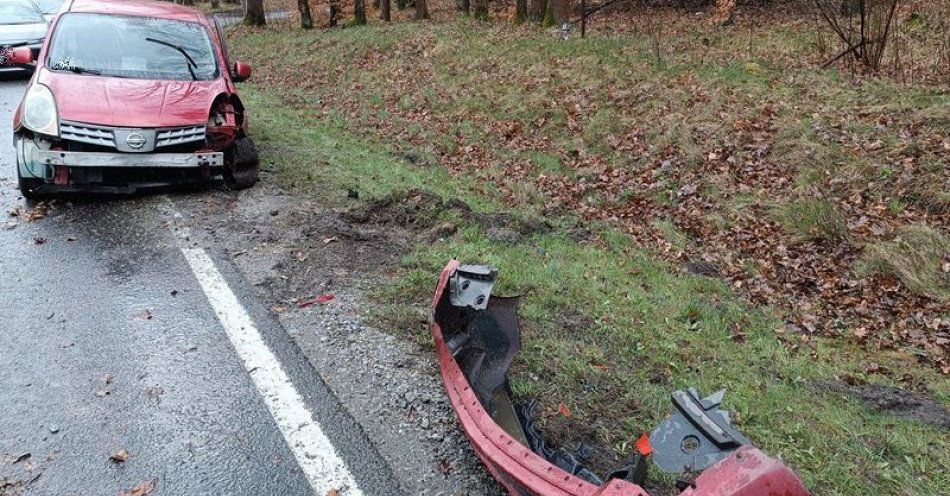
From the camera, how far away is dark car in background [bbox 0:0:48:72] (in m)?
14.0

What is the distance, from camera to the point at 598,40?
1315 centimetres

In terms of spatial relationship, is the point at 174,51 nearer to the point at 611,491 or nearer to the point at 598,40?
the point at 611,491

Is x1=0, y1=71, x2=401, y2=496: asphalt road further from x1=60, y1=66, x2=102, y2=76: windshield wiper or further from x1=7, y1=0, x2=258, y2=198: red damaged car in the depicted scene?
x1=60, y1=66, x2=102, y2=76: windshield wiper

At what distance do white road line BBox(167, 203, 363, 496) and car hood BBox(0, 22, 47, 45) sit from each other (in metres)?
12.7

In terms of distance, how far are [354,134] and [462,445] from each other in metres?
8.09

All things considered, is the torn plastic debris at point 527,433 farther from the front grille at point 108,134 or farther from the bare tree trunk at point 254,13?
the bare tree trunk at point 254,13

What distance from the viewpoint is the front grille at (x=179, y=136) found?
6.45 m

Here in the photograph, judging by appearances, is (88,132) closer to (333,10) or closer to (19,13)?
(19,13)

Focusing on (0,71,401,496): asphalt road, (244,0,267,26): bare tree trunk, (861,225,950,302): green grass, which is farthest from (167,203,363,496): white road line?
(244,0,267,26): bare tree trunk

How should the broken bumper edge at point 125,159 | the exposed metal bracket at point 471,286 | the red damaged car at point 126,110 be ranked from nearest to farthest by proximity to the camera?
1. the exposed metal bracket at point 471,286
2. the broken bumper edge at point 125,159
3. the red damaged car at point 126,110

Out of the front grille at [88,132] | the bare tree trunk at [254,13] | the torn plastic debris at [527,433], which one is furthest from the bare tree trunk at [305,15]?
the torn plastic debris at [527,433]

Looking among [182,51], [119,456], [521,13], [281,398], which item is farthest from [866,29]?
[119,456]

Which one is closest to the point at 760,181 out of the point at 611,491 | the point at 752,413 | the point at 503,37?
the point at 752,413

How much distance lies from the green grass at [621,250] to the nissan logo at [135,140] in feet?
5.28
